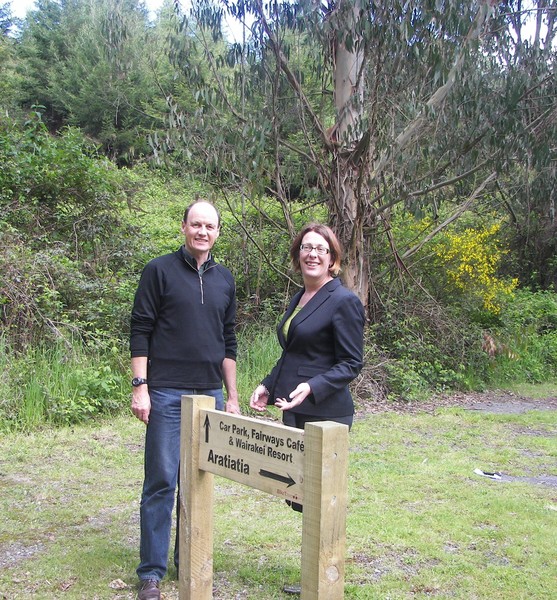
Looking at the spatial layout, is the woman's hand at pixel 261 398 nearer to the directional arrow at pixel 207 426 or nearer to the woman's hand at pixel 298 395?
the woman's hand at pixel 298 395

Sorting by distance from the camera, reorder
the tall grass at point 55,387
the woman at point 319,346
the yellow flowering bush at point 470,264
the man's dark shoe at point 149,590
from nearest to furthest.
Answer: the woman at point 319,346 < the man's dark shoe at point 149,590 < the tall grass at point 55,387 < the yellow flowering bush at point 470,264

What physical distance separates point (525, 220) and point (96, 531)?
13921mm

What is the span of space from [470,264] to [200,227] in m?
9.56

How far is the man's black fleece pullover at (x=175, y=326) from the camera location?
3.69 metres

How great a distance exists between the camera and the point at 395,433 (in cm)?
785

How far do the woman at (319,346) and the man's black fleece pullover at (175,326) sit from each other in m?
0.41

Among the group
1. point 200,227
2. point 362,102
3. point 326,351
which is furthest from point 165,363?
point 362,102

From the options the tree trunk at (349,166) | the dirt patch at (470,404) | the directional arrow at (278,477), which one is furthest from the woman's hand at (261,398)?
the tree trunk at (349,166)

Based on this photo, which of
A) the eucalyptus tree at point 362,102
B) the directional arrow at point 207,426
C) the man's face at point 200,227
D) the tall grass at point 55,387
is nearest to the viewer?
the directional arrow at point 207,426

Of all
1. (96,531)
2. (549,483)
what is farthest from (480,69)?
(96,531)

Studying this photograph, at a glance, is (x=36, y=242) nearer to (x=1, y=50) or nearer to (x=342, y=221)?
(x=342, y=221)

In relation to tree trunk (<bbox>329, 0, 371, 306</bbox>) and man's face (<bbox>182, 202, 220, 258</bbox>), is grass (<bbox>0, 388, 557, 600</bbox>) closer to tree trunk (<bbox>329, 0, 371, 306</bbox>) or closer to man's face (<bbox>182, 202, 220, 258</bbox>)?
man's face (<bbox>182, 202, 220, 258</bbox>)

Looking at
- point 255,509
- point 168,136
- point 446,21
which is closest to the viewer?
point 255,509

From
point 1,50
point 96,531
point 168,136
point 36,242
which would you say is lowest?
point 96,531
